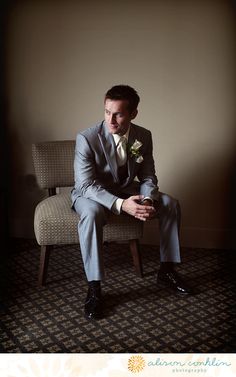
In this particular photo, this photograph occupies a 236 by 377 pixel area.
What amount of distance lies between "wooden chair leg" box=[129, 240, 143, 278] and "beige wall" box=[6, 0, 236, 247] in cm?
58

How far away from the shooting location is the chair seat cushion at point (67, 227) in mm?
2395

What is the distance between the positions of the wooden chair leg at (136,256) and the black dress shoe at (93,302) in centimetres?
39

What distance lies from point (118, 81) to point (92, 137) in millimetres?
696

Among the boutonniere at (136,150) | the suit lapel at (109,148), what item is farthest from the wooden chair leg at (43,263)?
the boutonniere at (136,150)

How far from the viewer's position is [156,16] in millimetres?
2828

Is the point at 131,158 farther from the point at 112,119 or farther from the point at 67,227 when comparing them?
the point at 67,227

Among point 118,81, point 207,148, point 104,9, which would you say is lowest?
point 207,148

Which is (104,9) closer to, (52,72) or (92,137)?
(52,72)

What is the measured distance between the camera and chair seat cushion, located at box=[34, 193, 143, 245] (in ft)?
7.86

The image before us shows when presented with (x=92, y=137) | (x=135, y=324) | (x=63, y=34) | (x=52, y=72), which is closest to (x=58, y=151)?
(x=92, y=137)

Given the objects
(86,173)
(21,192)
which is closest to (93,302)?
(86,173)
